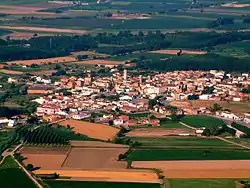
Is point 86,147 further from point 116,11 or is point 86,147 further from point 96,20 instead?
point 116,11

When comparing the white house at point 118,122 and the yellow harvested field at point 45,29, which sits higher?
the white house at point 118,122

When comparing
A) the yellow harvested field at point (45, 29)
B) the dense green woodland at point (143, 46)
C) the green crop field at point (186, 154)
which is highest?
the green crop field at point (186, 154)

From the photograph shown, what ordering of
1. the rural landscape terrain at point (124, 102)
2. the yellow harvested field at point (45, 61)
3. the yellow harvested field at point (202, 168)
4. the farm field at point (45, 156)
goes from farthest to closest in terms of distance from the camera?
1. the yellow harvested field at point (45, 61)
2. the farm field at point (45, 156)
3. the rural landscape terrain at point (124, 102)
4. the yellow harvested field at point (202, 168)

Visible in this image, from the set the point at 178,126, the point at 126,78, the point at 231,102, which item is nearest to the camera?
the point at 178,126

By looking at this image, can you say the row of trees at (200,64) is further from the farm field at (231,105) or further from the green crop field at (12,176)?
the green crop field at (12,176)

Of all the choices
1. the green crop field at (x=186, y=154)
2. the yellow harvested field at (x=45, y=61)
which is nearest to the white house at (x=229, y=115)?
the green crop field at (x=186, y=154)

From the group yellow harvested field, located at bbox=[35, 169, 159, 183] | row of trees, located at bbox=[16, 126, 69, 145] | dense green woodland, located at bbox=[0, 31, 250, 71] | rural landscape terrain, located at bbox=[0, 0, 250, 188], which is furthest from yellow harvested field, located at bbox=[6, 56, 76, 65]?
yellow harvested field, located at bbox=[35, 169, 159, 183]

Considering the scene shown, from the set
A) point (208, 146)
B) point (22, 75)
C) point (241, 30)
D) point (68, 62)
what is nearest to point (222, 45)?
point (241, 30)

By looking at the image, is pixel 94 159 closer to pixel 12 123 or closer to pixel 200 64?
pixel 12 123
